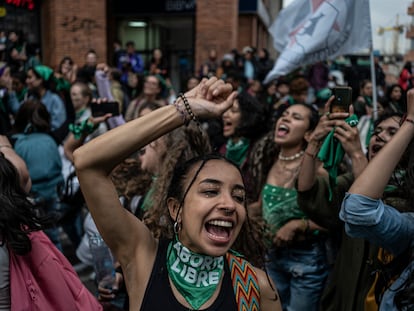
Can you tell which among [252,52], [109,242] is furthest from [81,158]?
[252,52]

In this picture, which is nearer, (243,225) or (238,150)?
(243,225)

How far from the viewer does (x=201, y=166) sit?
2098 mm

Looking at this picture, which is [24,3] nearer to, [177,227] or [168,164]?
[168,164]

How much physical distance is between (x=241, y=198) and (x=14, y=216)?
100 centimetres

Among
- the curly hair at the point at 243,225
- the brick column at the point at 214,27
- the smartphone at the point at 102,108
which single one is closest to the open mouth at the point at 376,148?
the curly hair at the point at 243,225

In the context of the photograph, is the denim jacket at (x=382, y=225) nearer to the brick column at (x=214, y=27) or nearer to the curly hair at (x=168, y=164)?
the curly hair at (x=168, y=164)

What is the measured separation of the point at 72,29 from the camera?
13469 mm

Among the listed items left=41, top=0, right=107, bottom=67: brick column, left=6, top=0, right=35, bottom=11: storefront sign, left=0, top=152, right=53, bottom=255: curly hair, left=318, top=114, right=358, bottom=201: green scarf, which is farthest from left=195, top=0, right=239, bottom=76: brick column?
left=0, top=152, right=53, bottom=255: curly hair

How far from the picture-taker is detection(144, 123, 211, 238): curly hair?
2.65 metres

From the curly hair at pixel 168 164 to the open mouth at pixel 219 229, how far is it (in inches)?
21.5

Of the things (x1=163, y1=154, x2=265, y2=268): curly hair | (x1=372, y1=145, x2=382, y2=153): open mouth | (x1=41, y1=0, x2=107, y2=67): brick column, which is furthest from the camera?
(x1=41, y1=0, x2=107, y2=67): brick column

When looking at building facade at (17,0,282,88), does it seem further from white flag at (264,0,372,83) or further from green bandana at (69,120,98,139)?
white flag at (264,0,372,83)

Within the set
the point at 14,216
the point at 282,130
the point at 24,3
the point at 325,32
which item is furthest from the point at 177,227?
the point at 24,3

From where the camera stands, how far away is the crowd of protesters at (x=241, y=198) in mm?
1887
